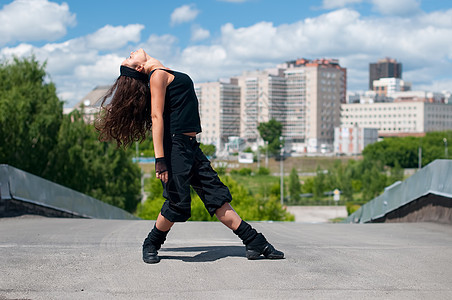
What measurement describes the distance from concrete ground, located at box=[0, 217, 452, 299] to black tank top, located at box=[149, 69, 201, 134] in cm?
109

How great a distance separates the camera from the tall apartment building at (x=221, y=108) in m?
187

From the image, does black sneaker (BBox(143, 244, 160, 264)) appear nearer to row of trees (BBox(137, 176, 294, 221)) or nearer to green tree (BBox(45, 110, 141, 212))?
green tree (BBox(45, 110, 141, 212))

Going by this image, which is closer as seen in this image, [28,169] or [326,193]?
[28,169]

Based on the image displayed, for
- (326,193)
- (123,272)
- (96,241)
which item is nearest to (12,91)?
(96,241)

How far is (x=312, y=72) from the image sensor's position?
18975 cm

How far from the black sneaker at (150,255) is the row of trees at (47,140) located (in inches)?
1012

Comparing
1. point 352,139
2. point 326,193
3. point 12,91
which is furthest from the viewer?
point 352,139

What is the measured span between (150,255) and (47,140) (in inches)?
1101

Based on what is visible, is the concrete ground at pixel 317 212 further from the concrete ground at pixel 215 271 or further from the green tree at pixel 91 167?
the concrete ground at pixel 215 271

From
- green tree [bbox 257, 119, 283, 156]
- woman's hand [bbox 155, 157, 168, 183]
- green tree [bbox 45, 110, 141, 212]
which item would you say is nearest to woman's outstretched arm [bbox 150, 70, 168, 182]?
woman's hand [bbox 155, 157, 168, 183]

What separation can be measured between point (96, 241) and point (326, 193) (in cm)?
9082

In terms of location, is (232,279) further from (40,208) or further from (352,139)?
(352,139)

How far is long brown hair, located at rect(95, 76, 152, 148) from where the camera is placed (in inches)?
202

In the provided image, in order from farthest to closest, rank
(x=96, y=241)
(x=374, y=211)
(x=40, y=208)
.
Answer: (x=374, y=211) < (x=40, y=208) < (x=96, y=241)
